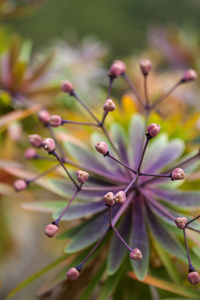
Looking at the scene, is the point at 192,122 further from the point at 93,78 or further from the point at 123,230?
the point at 93,78

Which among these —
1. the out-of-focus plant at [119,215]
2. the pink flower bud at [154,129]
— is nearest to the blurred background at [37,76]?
the out-of-focus plant at [119,215]

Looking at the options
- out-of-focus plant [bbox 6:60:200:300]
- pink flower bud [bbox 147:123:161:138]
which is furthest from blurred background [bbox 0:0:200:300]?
pink flower bud [bbox 147:123:161:138]

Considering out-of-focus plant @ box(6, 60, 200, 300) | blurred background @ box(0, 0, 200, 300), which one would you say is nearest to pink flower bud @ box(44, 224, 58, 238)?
out-of-focus plant @ box(6, 60, 200, 300)

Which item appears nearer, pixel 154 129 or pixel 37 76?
pixel 154 129

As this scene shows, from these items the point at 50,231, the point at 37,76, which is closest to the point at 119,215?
the point at 50,231

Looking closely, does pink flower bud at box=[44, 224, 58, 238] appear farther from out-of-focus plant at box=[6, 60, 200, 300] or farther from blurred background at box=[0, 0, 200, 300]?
blurred background at box=[0, 0, 200, 300]

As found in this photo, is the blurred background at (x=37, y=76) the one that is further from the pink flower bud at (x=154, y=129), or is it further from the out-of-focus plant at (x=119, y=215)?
the pink flower bud at (x=154, y=129)

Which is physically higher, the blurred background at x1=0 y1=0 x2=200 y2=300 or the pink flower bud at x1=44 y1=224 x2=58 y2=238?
the blurred background at x1=0 y1=0 x2=200 y2=300

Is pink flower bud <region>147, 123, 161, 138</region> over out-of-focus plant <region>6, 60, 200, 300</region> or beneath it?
over

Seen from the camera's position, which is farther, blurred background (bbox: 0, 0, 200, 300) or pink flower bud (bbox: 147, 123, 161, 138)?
blurred background (bbox: 0, 0, 200, 300)

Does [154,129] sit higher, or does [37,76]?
[37,76]

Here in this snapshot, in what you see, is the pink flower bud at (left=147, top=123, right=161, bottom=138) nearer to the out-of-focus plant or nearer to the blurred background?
the out-of-focus plant

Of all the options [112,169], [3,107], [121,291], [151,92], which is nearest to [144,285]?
[121,291]

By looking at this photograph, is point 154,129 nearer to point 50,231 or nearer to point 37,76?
point 50,231
